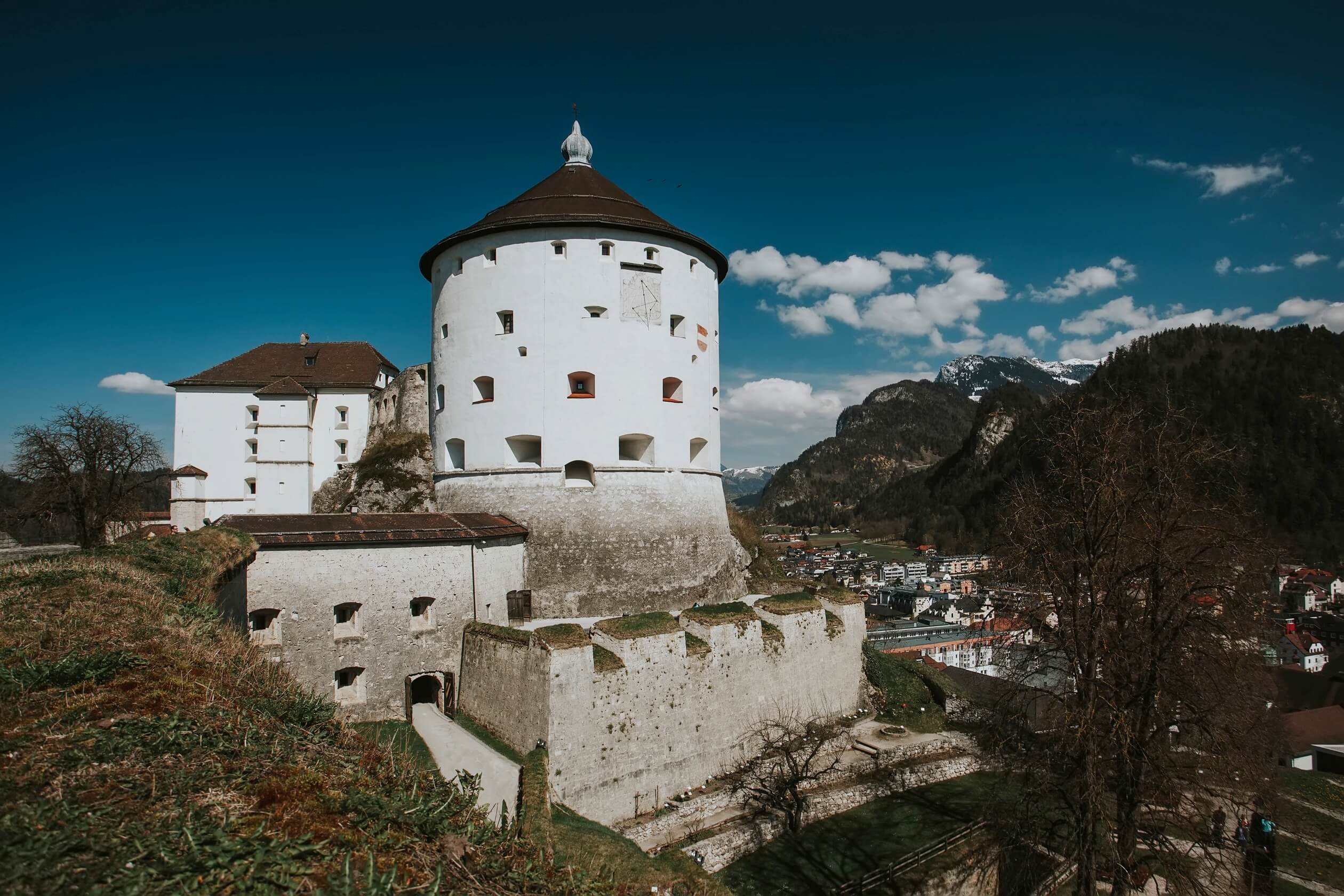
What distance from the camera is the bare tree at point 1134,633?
9.59 metres

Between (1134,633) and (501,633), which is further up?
(1134,633)

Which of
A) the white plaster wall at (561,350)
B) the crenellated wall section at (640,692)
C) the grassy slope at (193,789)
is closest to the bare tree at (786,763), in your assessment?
the crenellated wall section at (640,692)

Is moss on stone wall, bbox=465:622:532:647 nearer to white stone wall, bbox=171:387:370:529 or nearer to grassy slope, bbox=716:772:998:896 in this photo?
grassy slope, bbox=716:772:998:896

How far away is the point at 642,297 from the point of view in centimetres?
1752

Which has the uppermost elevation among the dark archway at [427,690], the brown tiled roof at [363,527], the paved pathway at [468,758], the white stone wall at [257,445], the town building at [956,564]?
the white stone wall at [257,445]

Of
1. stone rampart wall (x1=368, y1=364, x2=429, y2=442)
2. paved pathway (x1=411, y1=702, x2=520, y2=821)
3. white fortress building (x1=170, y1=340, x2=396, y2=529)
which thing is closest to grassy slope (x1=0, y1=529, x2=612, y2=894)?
paved pathway (x1=411, y1=702, x2=520, y2=821)

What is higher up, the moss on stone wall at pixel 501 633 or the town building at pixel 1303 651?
the moss on stone wall at pixel 501 633

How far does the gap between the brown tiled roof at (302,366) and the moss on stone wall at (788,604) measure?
17.9 metres

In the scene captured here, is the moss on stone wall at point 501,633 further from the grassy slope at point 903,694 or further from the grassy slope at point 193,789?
the grassy slope at point 903,694

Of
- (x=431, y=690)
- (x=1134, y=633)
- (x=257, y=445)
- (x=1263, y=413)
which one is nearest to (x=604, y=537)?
(x=431, y=690)

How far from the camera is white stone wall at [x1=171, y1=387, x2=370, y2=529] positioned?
82.3 ft

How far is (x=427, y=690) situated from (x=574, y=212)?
12119 mm

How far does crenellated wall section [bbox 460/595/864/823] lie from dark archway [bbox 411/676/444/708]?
810 mm

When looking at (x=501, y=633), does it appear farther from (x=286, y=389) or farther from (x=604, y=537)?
(x=286, y=389)
